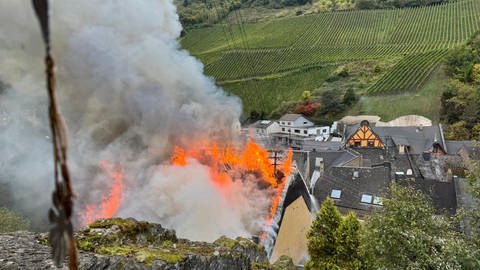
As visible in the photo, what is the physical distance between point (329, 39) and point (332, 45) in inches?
144

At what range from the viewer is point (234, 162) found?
24.8m

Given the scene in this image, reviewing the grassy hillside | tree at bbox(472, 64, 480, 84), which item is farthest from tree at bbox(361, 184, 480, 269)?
tree at bbox(472, 64, 480, 84)

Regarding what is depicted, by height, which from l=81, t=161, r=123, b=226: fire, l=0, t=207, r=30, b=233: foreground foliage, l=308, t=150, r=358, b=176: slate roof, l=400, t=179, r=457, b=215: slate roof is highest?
l=81, t=161, r=123, b=226: fire

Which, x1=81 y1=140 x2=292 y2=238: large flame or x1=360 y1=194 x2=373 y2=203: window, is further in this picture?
x1=360 y1=194 x2=373 y2=203: window

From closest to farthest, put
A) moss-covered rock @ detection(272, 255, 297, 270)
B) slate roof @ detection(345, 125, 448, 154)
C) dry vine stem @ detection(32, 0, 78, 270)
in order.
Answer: dry vine stem @ detection(32, 0, 78, 270), moss-covered rock @ detection(272, 255, 297, 270), slate roof @ detection(345, 125, 448, 154)

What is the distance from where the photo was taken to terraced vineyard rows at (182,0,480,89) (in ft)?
225

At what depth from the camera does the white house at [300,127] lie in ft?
185

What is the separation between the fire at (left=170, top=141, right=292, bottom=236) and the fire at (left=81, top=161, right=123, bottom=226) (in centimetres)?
323

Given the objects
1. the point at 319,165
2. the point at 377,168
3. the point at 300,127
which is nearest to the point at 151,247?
the point at 377,168

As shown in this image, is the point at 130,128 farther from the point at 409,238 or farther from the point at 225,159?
the point at 409,238

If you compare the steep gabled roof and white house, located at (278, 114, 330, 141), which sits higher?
the steep gabled roof

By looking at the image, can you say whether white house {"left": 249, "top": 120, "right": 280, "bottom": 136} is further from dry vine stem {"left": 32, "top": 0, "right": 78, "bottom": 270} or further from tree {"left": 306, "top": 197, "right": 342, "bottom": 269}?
dry vine stem {"left": 32, "top": 0, "right": 78, "bottom": 270}

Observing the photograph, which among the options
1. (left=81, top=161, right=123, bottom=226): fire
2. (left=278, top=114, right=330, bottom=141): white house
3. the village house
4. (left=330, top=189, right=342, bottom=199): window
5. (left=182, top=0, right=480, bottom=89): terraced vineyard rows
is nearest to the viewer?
(left=81, top=161, right=123, bottom=226): fire

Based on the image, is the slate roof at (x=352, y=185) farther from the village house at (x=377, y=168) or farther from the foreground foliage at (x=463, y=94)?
the foreground foliage at (x=463, y=94)
